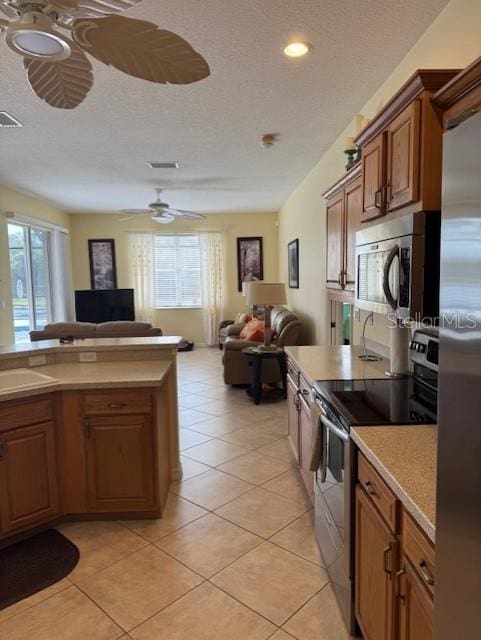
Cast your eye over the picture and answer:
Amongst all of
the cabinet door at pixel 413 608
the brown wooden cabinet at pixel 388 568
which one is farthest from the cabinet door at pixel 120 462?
the cabinet door at pixel 413 608

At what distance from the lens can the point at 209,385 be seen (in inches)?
225

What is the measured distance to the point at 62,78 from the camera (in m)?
1.80

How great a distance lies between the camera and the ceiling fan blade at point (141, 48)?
Answer: 1.44 metres

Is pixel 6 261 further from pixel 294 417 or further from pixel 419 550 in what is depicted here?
pixel 419 550

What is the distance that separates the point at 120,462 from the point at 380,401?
1548 mm

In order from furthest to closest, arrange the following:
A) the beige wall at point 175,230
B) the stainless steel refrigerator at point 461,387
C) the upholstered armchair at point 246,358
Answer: the beige wall at point 175,230
the upholstered armchair at point 246,358
the stainless steel refrigerator at point 461,387

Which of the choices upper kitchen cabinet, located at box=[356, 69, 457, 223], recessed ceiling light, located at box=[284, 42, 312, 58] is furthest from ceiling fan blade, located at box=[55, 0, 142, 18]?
recessed ceiling light, located at box=[284, 42, 312, 58]

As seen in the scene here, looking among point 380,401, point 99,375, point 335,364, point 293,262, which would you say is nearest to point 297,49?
point 335,364

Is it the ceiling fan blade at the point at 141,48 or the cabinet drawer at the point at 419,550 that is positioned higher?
the ceiling fan blade at the point at 141,48

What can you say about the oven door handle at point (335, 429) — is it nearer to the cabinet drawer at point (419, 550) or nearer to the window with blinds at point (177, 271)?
the cabinet drawer at point (419, 550)

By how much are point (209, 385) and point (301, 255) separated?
7.16 feet

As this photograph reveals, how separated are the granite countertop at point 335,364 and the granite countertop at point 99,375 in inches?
35.3

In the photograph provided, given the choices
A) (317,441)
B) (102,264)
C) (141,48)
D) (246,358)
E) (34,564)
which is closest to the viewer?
(141,48)

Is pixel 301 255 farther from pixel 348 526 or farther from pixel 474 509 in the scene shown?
pixel 474 509
